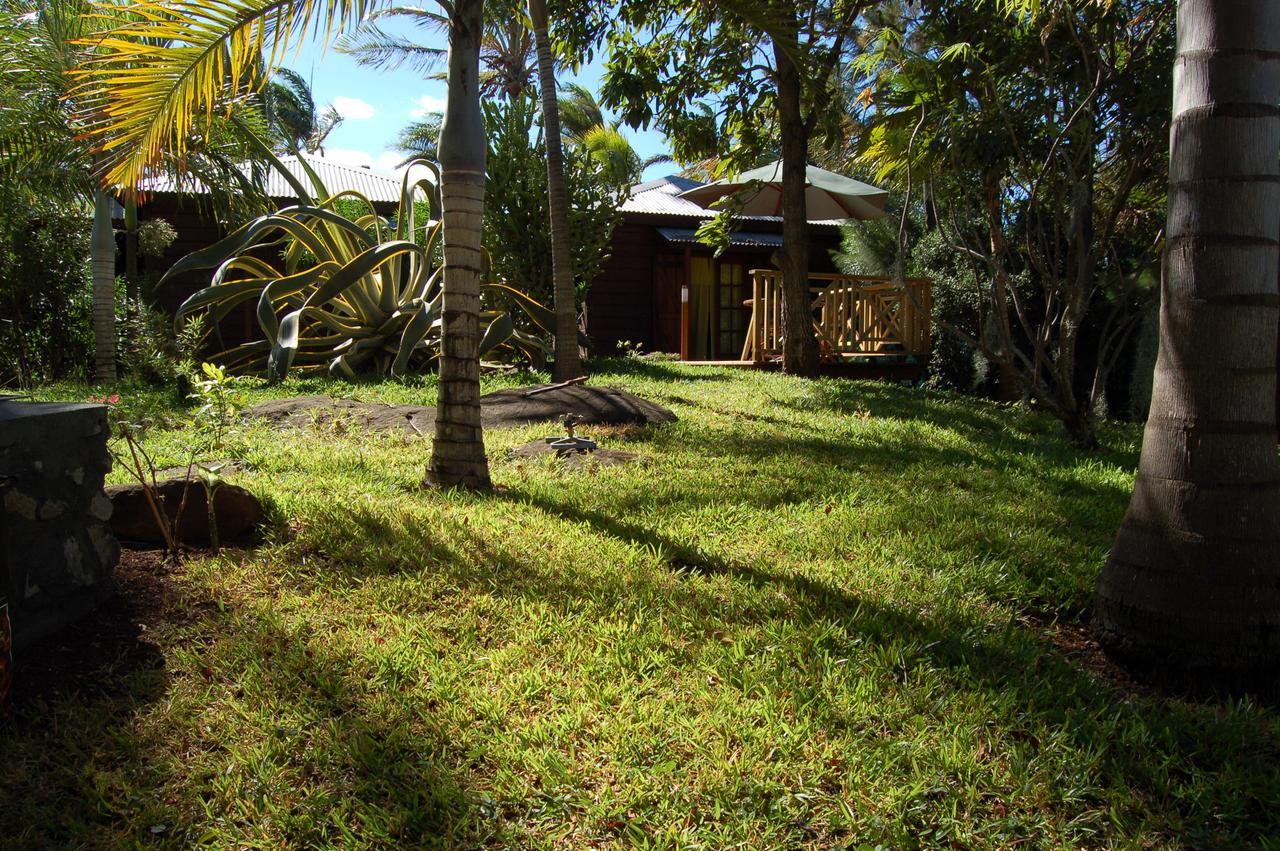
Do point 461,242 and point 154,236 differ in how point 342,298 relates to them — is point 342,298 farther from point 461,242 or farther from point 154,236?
point 461,242

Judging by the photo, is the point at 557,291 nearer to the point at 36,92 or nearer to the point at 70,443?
the point at 36,92

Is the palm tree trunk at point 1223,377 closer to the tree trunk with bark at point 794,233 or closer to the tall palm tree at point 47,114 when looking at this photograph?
the tree trunk with bark at point 794,233

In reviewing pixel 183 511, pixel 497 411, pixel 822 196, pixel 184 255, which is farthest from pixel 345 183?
pixel 183 511

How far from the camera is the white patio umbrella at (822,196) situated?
42.9 feet

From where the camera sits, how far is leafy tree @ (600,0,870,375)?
32.9 ft

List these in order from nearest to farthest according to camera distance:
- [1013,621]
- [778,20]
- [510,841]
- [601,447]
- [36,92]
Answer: [510,841] < [1013,621] < [778,20] < [601,447] < [36,92]

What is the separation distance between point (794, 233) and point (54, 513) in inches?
364

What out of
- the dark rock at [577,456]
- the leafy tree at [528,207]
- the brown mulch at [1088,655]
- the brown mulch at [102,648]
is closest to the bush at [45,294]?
the leafy tree at [528,207]

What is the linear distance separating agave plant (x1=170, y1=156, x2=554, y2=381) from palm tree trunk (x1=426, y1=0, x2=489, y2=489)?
3.78m

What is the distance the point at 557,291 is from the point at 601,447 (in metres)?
3.62

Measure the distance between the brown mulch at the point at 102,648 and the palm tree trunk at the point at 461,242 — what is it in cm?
172

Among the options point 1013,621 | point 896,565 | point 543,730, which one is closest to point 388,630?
point 543,730

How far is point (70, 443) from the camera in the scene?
9.84ft

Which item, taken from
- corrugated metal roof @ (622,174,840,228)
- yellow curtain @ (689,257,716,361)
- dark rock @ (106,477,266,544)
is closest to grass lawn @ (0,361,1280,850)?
dark rock @ (106,477,266,544)
